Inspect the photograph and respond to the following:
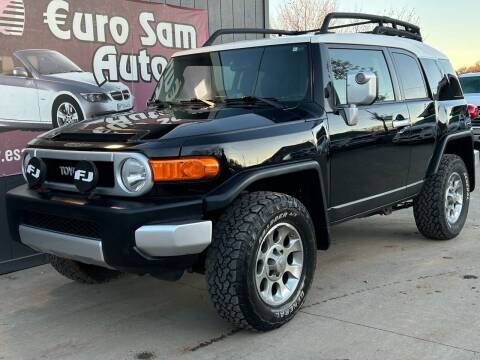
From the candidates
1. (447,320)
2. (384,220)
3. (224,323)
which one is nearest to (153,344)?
(224,323)

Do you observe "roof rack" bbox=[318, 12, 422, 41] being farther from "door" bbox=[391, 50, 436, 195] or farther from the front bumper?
the front bumper

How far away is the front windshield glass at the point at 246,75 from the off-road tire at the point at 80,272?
155 cm

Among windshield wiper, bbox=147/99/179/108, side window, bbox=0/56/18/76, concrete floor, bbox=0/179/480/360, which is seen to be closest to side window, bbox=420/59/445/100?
concrete floor, bbox=0/179/480/360

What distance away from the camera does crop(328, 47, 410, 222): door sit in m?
4.30

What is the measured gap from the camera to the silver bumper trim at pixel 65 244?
10.9 feet

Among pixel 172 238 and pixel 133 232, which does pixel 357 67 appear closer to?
pixel 172 238

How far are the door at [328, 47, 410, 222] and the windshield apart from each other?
10189 millimetres

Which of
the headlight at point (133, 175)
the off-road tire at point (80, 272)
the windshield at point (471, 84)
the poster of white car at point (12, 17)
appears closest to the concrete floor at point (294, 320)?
the off-road tire at point (80, 272)

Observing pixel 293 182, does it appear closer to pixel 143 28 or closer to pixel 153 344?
pixel 153 344

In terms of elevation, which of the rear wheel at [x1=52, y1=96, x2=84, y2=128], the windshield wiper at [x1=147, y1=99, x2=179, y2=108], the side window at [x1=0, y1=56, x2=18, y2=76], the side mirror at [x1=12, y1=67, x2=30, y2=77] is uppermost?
the side window at [x1=0, y1=56, x2=18, y2=76]

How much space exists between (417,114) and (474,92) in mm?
9954

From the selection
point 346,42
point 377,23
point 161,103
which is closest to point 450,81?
point 377,23

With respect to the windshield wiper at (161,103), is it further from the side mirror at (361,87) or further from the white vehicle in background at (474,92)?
the white vehicle in background at (474,92)

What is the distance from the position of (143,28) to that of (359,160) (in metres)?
3.49
